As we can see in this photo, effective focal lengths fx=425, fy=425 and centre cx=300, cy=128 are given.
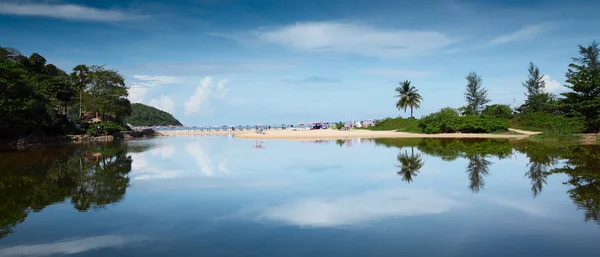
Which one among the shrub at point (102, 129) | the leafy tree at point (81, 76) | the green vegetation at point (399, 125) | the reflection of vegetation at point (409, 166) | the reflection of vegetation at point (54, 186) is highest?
the leafy tree at point (81, 76)

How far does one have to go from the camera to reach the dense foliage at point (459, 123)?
47844 millimetres

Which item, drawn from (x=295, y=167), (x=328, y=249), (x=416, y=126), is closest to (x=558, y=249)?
(x=328, y=249)

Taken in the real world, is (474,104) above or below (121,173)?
above

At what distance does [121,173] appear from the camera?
18.0 meters

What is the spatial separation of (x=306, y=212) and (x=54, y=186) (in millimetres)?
9431

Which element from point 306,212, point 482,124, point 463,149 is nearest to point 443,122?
point 482,124

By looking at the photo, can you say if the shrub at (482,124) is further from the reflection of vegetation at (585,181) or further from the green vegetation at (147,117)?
the green vegetation at (147,117)

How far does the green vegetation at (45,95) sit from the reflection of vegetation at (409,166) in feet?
96.6

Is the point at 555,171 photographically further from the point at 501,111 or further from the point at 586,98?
the point at 501,111

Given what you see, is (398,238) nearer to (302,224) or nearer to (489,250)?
(489,250)

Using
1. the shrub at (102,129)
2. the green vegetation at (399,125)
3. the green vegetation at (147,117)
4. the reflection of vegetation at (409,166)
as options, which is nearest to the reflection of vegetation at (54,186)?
the reflection of vegetation at (409,166)

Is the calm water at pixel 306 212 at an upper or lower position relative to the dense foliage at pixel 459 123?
lower

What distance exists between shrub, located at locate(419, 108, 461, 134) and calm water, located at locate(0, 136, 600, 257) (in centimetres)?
3125

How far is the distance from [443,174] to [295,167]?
6.64 metres
